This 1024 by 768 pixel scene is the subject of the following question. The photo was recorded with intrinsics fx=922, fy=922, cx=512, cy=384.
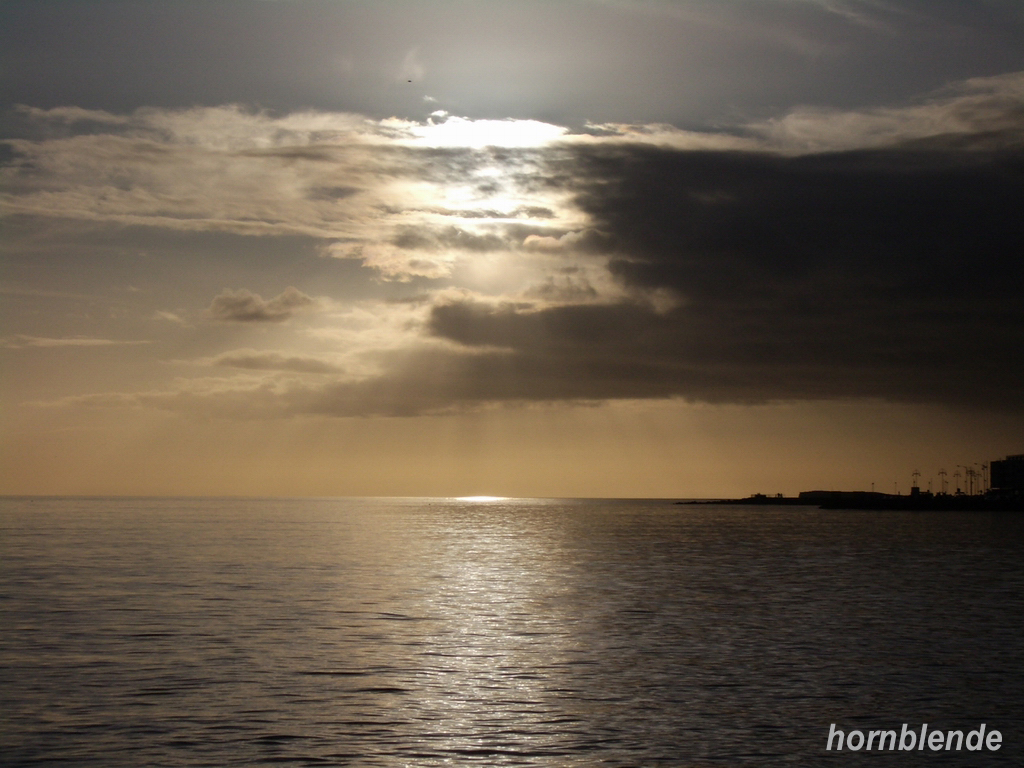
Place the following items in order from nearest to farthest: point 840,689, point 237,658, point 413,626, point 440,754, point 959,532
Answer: point 440,754
point 840,689
point 237,658
point 413,626
point 959,532

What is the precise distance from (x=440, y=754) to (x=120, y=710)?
11242 mm

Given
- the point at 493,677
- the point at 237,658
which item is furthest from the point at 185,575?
the point at 493,677

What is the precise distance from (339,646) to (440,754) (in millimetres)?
17017

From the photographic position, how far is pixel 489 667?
36719 mm

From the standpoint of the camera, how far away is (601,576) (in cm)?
7850

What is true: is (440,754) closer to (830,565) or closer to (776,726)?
(776,726)

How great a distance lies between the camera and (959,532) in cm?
18400

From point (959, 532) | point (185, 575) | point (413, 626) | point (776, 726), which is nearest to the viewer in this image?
point (776, 726)

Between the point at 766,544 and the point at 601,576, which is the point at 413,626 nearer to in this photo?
the point at 601,576

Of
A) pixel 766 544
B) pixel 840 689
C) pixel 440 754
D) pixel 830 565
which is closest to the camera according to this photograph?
pixel 440 754

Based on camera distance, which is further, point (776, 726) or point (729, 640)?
point (729, 640)

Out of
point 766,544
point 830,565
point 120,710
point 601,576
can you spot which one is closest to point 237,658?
point 120,710

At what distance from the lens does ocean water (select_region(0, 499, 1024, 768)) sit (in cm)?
2612

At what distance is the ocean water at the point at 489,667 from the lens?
26.1 meters
